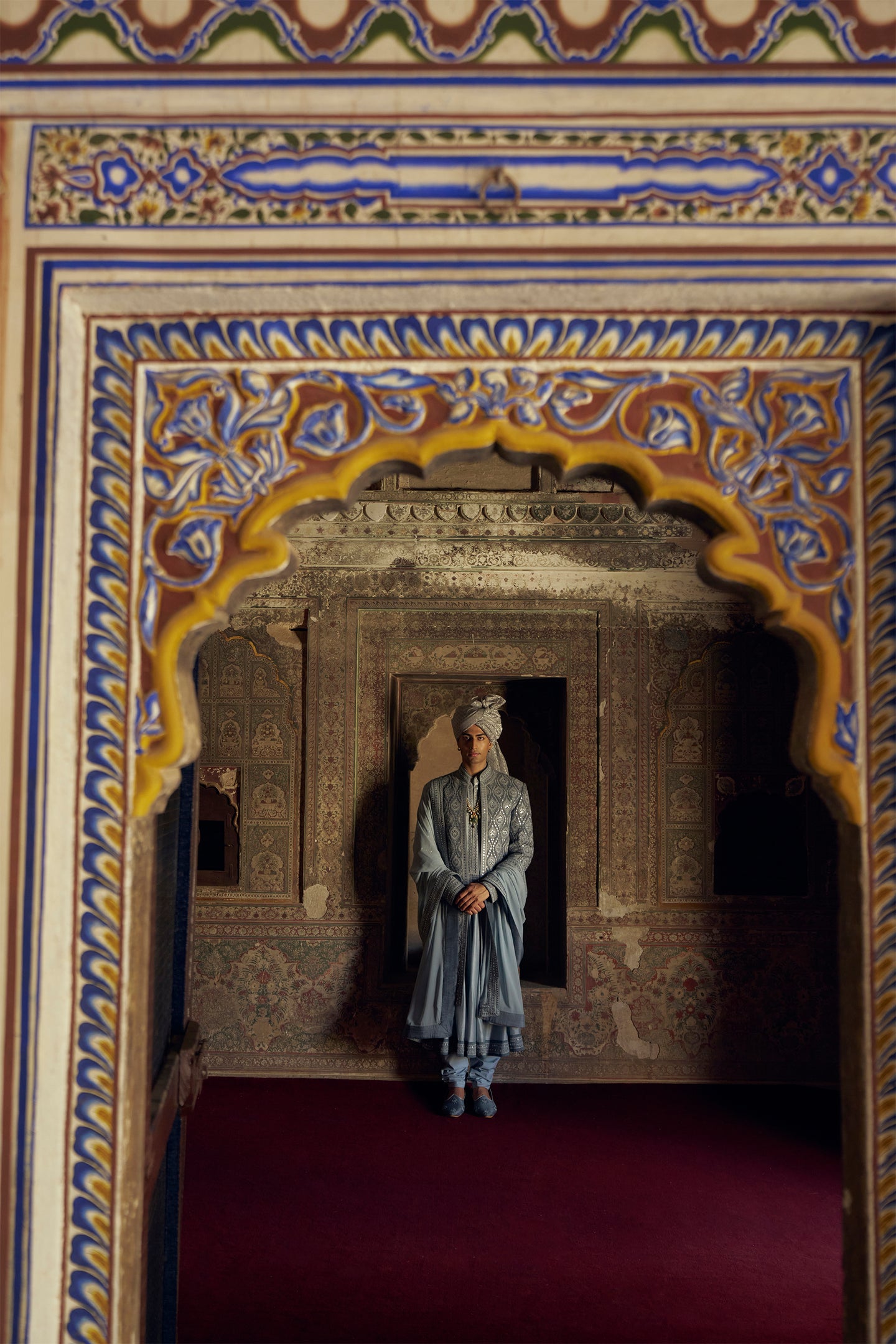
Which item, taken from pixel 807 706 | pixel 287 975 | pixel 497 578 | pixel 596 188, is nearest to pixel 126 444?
pixel 596 188

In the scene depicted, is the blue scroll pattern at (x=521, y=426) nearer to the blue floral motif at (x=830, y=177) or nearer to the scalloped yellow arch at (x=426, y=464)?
the scalloped yellow arch at (x=426, y=464)

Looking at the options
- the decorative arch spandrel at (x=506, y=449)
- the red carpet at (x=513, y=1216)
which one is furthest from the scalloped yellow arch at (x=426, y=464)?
the red carpet at (x=513, y=1216)

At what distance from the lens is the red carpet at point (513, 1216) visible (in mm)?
3092

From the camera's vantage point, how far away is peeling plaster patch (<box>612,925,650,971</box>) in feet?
17.4

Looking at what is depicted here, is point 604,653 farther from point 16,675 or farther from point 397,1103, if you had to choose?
point 16,675

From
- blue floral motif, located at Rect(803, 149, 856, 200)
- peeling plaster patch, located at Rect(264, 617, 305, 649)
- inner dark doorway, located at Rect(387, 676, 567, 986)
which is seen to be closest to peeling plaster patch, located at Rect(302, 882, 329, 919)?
inner dark doorway, located at Rect(387, 676, 567, 986)

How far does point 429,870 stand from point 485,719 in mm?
821

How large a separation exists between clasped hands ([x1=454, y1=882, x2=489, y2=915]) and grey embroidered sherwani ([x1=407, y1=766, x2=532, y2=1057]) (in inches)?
1.3

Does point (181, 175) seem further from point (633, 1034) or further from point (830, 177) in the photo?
point (633, 1034)

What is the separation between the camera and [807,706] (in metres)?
1.68

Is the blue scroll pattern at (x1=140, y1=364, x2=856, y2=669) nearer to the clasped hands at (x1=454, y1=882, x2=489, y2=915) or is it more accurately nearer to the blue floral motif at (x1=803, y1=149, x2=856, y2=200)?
the blue floral motif at (x1=803, y1=149, x2=856, y2=200)

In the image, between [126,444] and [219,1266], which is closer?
[126,444]

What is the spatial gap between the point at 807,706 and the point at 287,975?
425 cm

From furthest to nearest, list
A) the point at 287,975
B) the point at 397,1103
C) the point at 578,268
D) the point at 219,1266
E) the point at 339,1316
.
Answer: the point at 287,975 < the point at 397,1103 < the point at 219,1266 < the point at 339,1316 < the point at 578,268
